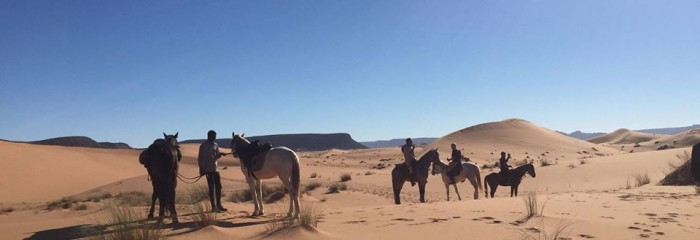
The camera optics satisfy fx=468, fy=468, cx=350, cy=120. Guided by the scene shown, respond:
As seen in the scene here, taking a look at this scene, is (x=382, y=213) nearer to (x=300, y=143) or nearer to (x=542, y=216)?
(x=542, y=216)

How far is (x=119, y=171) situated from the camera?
44.9 m

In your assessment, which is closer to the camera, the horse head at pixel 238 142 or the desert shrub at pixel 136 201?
the horse head at pixel 238 142

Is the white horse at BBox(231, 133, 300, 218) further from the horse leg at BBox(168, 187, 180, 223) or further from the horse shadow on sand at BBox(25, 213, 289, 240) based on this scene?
the horse leg at BBox(168, 187, 180, 223)

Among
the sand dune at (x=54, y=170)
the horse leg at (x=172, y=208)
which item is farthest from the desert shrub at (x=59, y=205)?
the horse leg at (x=172, y=208)

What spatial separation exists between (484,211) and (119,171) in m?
43.8

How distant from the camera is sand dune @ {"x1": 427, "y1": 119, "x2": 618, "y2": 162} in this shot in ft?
180

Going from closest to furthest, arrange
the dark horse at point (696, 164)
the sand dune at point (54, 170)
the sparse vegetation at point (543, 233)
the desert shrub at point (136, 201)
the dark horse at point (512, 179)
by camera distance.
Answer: the sparse vegetation at point (543, 233)
the dark horse at point (696, 164)
the desert shrub at point (136, 201)
the dark horse at point (512, 179)
the sand dune at point (54, 170)

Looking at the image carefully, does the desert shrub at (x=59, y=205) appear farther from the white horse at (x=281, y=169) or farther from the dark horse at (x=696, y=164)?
the dark horse at (x=696, y=164)

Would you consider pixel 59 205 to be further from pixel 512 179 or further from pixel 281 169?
pixel 512 179

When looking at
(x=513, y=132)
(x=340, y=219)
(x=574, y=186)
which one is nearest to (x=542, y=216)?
(x=340, y=219)

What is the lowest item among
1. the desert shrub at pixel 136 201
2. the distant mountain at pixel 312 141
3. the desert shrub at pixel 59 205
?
the desert shrub at pixel 59 205

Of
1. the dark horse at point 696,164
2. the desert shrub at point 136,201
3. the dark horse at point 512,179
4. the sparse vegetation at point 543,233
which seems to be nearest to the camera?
the sparse vegetation at point 543,233

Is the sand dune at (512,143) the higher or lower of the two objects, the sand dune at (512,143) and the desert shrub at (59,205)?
the higher

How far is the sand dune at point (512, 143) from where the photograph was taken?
55.0 metres
